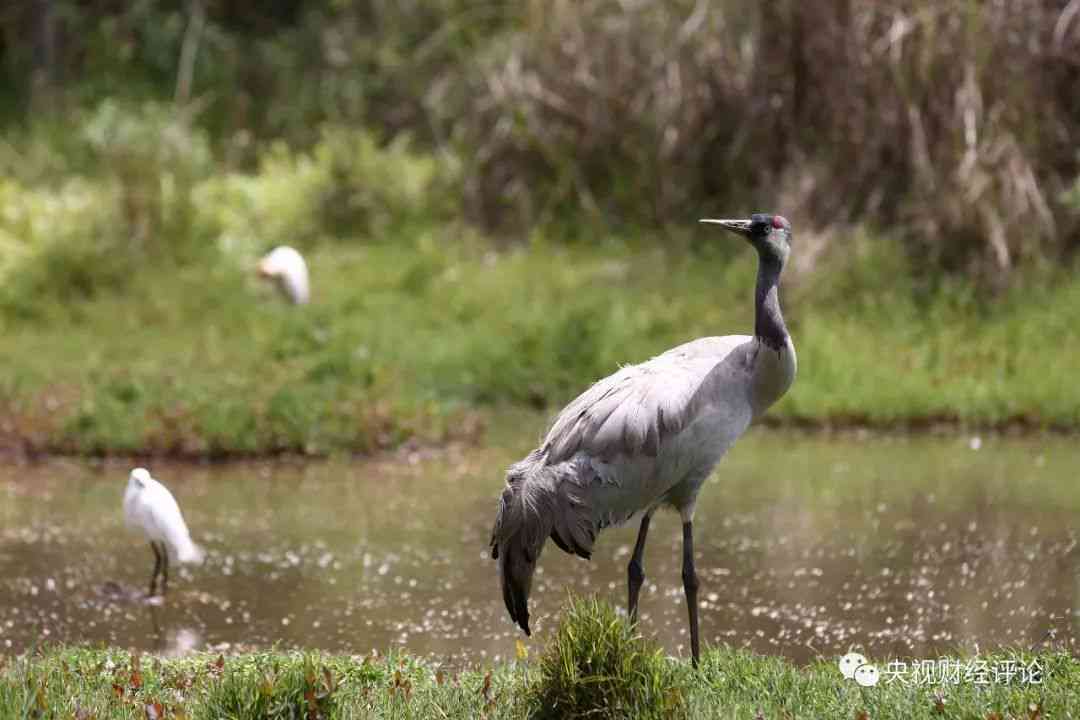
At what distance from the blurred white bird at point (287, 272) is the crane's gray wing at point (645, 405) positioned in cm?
762

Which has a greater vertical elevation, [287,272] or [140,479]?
[287,272]

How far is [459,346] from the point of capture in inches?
513

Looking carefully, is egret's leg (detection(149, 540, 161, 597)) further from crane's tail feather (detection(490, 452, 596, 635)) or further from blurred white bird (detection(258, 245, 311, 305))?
blurred white bird (detection(258, 245, 311, 305))

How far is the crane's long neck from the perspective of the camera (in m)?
6.24

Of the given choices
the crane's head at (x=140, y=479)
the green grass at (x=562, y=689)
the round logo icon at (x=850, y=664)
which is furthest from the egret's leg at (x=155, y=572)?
the round logo icon at (x=850, y=664)

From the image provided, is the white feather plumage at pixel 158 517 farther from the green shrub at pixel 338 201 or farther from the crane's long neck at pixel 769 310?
the green shrub at pixel 338 201

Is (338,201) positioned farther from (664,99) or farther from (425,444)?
(425,444)

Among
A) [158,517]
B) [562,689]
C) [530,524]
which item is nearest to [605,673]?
[562,689]

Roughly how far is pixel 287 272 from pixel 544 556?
5625 mm

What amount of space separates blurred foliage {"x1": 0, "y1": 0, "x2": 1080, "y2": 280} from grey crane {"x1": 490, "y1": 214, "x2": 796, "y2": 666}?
6817 millimetres

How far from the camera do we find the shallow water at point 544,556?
7246mm

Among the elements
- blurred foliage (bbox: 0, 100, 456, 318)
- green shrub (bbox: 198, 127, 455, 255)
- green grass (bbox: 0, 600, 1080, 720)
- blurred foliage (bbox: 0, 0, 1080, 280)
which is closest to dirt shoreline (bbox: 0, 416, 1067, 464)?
blurred foliage (bbox: 0, 0, 1080, 280)

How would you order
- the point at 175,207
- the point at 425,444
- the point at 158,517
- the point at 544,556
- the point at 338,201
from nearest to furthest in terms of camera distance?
the point at 158,517 → the point at 544,556 → the point at 425,444 → the point at 175,207 → the point at 338,201

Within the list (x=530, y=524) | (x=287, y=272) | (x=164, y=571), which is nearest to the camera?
(x=530, y=524)
